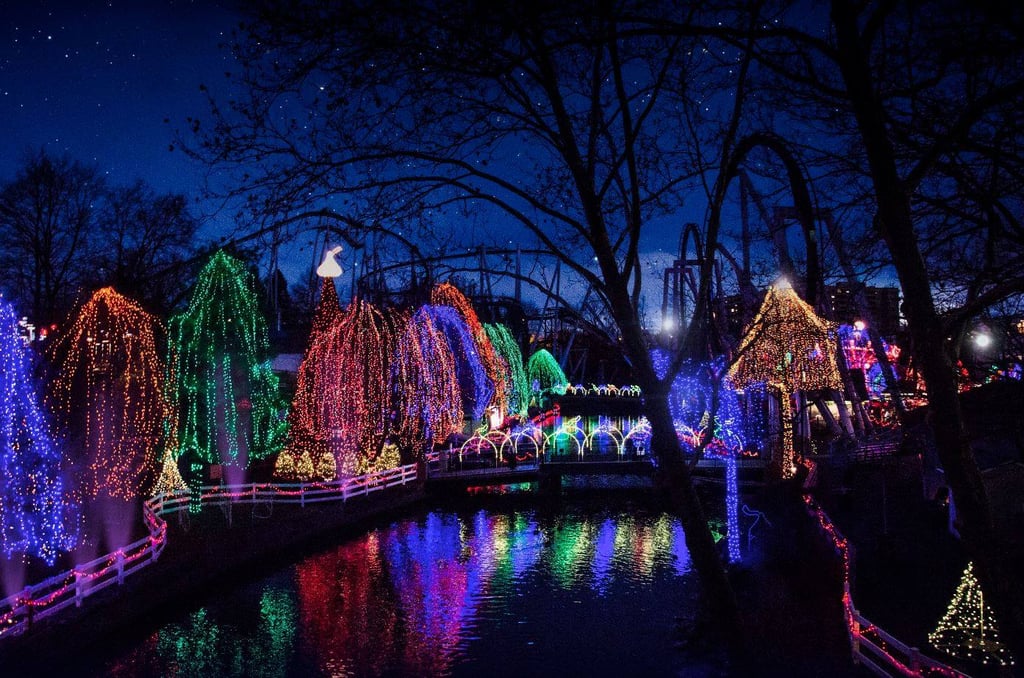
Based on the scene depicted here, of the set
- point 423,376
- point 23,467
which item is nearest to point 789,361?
point 423,376

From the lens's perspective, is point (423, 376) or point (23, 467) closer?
point (23, 467)

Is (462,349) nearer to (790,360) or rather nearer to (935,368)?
(790,360)

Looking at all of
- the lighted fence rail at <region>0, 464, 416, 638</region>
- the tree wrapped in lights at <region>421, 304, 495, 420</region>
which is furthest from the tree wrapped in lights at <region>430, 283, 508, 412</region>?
the lighted fence rail at <region>0, 464, 416, 638</region>

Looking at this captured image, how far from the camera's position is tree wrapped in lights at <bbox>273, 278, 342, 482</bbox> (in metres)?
27.6

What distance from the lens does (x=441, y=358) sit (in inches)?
1089

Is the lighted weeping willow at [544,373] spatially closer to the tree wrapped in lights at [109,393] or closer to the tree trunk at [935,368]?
the tree wrapped in lights at [109,393]

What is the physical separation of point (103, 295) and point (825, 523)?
65.5 feet

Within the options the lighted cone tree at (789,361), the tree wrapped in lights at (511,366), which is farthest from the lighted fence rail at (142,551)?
the lighted cone tree at (789,361)

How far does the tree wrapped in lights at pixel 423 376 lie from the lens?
2722 centimetres

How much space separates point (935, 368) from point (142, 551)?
593 inches

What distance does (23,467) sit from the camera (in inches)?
597

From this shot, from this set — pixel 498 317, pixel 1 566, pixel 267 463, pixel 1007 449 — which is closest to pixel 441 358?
pixel 267 463

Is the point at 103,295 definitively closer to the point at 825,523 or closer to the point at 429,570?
the point at 429,570

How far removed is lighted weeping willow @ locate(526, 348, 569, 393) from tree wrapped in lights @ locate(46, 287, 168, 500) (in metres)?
38.8
